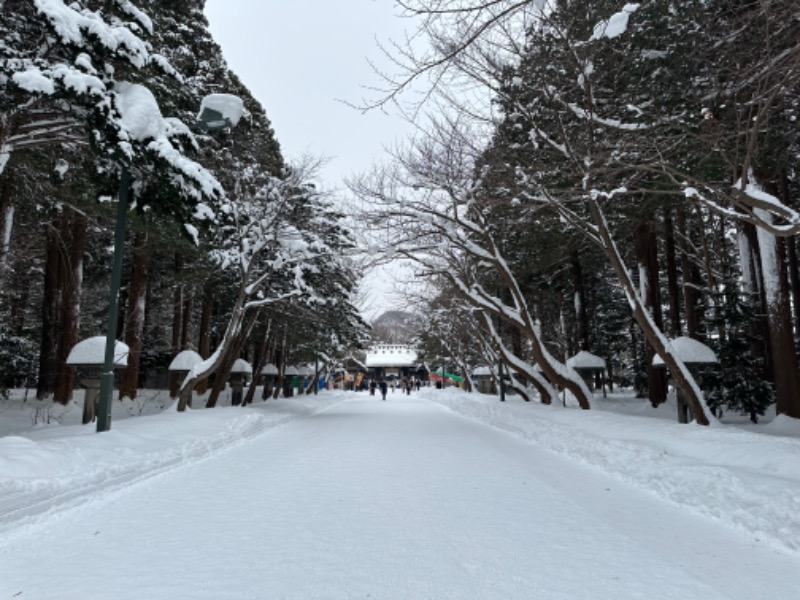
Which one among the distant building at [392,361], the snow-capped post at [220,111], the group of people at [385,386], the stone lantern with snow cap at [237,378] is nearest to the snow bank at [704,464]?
the snow-capped post at [220,111]

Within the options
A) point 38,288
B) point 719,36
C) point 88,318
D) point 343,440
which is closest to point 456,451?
point 343,440

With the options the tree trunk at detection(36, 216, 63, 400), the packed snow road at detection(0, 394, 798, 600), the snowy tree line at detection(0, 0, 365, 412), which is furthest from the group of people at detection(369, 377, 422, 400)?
the packed snow road at detection(0, 394, 798, 600)

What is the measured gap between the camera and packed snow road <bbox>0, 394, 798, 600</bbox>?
3271 millimetres

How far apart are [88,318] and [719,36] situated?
24.2 metres

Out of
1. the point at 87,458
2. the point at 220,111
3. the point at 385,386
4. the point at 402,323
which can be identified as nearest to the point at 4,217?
the point at 220,111

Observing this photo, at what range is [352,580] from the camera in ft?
11.0

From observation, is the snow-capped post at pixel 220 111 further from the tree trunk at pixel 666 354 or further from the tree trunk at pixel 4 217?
the tree trunk at pixel 666 354

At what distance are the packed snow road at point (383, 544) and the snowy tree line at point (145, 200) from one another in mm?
5268

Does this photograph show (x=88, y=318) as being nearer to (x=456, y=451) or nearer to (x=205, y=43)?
(x=205, y=43)

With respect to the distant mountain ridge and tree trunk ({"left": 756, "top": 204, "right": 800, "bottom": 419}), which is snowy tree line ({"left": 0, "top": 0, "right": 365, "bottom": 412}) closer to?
the distant mountain ridge

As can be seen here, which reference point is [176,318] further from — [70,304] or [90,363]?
[90,363]

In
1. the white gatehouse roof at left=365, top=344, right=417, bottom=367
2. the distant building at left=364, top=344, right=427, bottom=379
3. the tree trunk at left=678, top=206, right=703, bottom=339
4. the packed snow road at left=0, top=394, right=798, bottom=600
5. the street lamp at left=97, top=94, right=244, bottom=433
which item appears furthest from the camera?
the distant building at left=364, top=344, right=427, bottom=379

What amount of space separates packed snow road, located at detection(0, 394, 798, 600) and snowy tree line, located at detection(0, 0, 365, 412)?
527 centimetres

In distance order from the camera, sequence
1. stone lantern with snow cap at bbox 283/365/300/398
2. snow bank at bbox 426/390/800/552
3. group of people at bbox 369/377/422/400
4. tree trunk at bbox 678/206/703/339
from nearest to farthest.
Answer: snow bank at bbox 426/390/800/552 → tree trunk at bbox 678/206/703/339 → stone lantern with snow cap at bbox 283/365/300/398 → group of people at bbox 369/377/422/400
